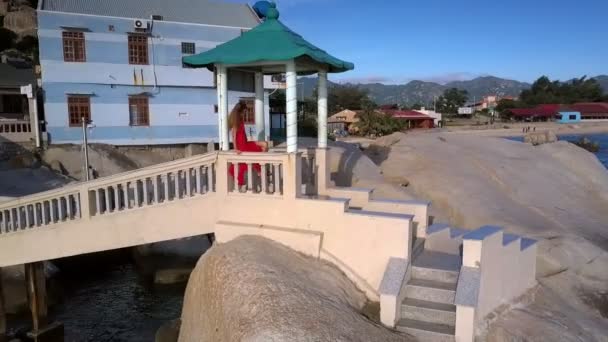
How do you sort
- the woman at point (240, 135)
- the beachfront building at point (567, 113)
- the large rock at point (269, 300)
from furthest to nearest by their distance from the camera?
the beachfront building at point (567, 113)
the woman at point (240, 135)
the large rock at point (269, 300)

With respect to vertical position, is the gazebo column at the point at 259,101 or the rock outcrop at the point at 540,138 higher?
the gazebo column at the point at 259,101

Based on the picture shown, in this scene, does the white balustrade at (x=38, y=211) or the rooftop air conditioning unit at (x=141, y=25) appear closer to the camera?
the white balustrade at (x=38, y=211)

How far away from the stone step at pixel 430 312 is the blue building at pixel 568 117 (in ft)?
338

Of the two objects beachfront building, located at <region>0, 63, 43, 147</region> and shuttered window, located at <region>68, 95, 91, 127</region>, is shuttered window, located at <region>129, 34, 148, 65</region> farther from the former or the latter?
beachfront building, located at <region>0, 63, 43, 147</region>

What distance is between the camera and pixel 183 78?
82.9 feet

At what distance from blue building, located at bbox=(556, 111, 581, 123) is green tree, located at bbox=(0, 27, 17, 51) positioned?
314ft

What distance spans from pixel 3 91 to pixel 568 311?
105 ft

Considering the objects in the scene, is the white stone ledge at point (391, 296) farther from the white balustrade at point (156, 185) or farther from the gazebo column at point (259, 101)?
the gazebo column at point (259, 101)

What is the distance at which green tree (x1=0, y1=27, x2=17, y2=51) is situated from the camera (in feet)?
158

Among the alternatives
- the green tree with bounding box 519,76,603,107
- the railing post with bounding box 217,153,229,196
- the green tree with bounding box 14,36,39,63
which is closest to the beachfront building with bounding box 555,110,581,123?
the green tree with bounding box 519,76,603,107

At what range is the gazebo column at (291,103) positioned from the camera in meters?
7.22

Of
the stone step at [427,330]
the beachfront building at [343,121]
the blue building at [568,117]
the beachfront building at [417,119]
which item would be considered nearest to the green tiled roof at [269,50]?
the stone step at [427,330]

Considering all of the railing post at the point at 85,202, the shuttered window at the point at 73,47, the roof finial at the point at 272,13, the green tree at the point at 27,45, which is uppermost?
the green tree at the point at 27,45

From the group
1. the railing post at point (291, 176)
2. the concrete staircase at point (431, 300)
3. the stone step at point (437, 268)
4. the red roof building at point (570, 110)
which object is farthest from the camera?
the red roof building at point (570, 110)
